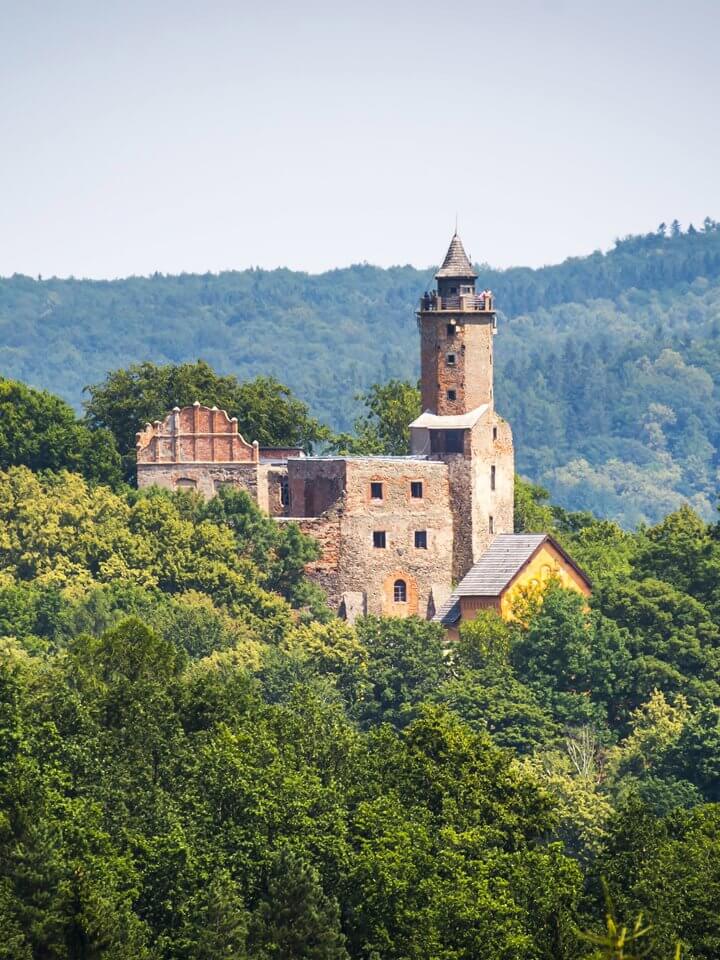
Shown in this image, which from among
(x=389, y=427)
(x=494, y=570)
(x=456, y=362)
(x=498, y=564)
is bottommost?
(x=494, y=570)

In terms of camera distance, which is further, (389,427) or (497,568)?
(389,427)

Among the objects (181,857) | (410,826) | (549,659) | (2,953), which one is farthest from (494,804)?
(549,659)

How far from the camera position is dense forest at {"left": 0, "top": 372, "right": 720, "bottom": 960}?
53250mm

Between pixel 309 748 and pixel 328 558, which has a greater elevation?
pixel 328 558

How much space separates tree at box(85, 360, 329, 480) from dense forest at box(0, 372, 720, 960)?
9.89 ft

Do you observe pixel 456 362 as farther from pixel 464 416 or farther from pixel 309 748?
pixel 309 748

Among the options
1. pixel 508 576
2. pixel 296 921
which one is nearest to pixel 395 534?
pixel 508 576

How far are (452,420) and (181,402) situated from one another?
40.0 ft

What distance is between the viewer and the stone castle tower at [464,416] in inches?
3391

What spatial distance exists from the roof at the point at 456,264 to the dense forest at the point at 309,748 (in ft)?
29.7

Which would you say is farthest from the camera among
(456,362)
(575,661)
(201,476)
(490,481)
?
(201,476)

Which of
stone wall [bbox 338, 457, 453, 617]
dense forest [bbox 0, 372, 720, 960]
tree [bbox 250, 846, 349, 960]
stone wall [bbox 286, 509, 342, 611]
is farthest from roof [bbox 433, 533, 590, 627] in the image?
tree [bbox 250, 846, 349, 960]

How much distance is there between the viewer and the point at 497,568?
85.1 m

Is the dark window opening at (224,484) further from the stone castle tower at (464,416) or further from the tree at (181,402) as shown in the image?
the tree at (181,402)
